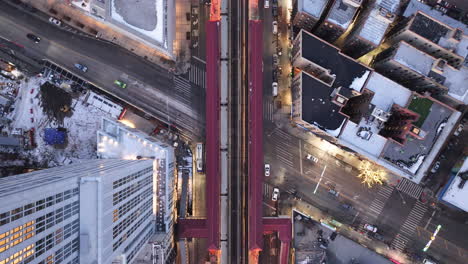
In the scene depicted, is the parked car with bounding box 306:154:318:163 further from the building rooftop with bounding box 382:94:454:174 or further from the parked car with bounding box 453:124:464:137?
the parked car with bounding box 453:124:464:137

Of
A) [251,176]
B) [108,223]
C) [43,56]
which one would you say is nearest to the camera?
[108,223]

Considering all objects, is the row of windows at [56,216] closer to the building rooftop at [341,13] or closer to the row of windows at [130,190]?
the row of windows at [130,190]

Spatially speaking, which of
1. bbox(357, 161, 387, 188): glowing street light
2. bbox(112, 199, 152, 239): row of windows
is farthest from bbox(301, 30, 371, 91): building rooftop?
bbox(112, 199, 152, 239): row of windows

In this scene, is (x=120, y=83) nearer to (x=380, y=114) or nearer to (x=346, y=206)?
(x=380, y=114)

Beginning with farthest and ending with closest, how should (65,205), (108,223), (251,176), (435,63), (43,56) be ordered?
(43,56) < (251,176) < (435,63) < (108,223) < (65,205)

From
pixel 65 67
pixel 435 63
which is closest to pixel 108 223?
pixel 65 67

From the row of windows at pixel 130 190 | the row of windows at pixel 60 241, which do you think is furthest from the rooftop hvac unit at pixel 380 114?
the row of windows at pixel 60 241

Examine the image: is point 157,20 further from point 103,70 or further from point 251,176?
point 251,176
